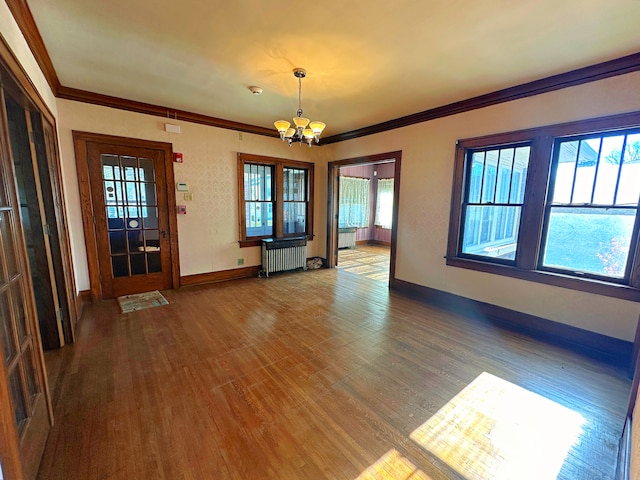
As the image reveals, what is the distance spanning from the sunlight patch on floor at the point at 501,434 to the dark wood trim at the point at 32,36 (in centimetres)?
384

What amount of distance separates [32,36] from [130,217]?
7.51 ft

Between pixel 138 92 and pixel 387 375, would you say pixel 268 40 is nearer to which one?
pixel 138 92

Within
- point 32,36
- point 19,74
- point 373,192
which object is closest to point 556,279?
point 19,74

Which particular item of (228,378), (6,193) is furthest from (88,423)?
(6,193)

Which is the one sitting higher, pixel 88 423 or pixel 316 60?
pixel 316 60

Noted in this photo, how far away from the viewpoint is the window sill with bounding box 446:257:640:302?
8.44 feet

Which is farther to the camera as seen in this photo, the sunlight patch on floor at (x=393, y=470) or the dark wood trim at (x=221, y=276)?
the dark wood trim at (x=221, y=276)

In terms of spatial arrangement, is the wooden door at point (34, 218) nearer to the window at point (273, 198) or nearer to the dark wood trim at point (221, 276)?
the dark wood trim at point (221, 276)

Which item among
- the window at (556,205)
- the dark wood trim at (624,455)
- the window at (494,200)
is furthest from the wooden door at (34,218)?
the window at (494,200)

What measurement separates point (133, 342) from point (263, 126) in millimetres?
3867

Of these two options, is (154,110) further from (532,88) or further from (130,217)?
(532,88)

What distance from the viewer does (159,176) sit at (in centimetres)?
416

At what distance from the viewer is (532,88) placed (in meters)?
2.97

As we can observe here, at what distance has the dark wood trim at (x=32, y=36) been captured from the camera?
6.12ft
